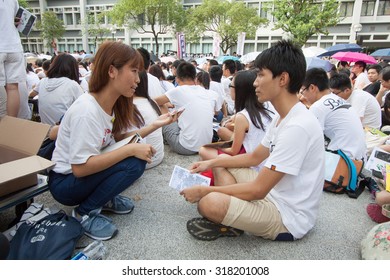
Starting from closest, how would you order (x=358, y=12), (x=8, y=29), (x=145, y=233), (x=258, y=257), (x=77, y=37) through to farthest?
1. (x=258, y=257)
2. (x=145, y=233)
3. (x=8, y=29)
4. (x=358, y=12)
5. (x=77, y=37)

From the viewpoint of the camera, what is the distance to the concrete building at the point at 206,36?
26.7m

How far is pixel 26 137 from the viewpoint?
7.11ft

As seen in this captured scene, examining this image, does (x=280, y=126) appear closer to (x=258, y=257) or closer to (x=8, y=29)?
(x=258, y=257)

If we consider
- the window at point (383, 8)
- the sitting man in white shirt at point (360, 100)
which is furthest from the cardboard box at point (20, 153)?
the window at point (383, 8)

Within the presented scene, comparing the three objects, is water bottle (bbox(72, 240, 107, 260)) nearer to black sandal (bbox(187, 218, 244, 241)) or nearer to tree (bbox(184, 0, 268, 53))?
black sandal (bbox(187, 218, 244, 241))

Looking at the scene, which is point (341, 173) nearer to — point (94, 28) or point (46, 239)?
point (46, 239)

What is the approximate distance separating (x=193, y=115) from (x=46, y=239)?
2342 mm

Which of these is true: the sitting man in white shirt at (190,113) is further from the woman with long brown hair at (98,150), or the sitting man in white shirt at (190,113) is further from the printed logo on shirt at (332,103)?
the woman with long brown hair at (98,150)

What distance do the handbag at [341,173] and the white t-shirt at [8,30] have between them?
3.60 metres

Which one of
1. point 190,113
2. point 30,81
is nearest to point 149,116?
point 190,113

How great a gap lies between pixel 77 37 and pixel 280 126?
139 feet

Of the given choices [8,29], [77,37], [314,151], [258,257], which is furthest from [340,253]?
[77,37]

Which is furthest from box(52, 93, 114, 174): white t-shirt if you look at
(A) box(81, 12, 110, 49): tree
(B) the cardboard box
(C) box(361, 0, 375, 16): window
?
(A) box(81, 12, 110, 49): tree
